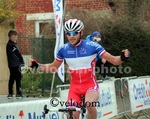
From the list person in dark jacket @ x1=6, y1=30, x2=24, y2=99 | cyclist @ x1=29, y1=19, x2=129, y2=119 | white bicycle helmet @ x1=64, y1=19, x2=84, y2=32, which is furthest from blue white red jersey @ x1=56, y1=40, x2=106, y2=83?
person in dark jacket @ x1=6, y1=30, x2=24, y2=99

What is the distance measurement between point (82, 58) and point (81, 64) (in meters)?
0.10

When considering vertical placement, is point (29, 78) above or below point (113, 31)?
below

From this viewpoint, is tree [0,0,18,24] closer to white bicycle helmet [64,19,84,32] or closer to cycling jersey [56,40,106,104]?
cycling jersey [56,40,106,104]

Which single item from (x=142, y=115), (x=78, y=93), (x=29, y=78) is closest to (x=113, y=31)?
(x=29, y=78)

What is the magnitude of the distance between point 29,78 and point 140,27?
5.82 m

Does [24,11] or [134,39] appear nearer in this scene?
[134,39]

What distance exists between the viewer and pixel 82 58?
7.74 metres

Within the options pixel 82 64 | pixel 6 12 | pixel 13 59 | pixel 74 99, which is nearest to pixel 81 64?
pixel 82 64

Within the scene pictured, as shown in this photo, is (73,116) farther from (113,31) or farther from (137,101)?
(113,31)

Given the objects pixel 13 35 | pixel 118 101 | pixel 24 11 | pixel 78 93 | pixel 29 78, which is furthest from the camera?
→ pixel 24 11

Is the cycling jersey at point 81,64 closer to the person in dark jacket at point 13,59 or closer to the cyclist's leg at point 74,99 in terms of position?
the cyclist's leg at point 74,99

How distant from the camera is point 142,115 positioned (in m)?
13.4

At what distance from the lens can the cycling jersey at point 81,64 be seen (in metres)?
7.72

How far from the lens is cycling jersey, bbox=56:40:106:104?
7723 mm
